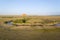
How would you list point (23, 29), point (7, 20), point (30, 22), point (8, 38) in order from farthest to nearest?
point (7, 20) < point (30, 22) < point (23, 29) < point (8, 38)

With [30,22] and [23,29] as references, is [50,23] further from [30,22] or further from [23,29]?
[23,29]

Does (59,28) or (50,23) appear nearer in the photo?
(59,28)

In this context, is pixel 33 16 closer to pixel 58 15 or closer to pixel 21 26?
pixel 21 26

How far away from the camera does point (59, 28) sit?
2.46 m

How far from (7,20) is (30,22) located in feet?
2.45

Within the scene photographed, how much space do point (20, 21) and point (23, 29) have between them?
25 centimetres

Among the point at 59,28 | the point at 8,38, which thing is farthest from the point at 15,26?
the point at 59,28

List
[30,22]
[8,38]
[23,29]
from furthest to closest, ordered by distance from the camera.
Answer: [30,22] → [23,29] → [8,38]

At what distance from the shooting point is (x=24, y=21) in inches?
102

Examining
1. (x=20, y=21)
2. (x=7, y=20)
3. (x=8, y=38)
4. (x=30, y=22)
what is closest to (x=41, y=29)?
(x=30, y=22)

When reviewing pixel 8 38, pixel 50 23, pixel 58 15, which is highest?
pixel 58 15

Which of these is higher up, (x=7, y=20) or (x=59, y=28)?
(x=7, y=20)

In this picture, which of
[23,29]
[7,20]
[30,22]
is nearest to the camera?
[23,29]

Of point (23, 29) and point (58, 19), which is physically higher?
point (58, 19)
